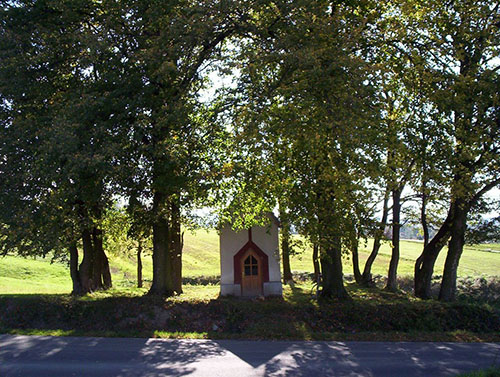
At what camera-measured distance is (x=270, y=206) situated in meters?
23.2

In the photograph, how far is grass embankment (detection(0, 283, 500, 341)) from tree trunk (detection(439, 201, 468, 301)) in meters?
3.99

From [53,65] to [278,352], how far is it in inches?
592

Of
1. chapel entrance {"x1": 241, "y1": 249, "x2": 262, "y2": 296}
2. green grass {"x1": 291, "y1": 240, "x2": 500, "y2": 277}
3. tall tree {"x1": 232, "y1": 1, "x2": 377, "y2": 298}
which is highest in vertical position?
tall tree {"x1": 232, "y1": 1, "x2": 377, "y2": 298}

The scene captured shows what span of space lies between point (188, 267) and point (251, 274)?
32927 mm

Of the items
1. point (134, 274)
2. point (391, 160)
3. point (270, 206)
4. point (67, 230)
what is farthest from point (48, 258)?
point (391, 160)

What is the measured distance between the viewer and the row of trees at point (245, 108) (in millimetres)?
17344

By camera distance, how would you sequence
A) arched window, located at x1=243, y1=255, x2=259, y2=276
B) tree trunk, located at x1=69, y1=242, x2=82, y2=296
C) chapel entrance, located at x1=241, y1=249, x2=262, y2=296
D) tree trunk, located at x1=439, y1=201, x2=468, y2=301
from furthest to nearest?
arched window, located at x1=243, y1=255, x2=259, y2=276 → chapel entrance, located at x1=241, y1=249, x2=262, y2=296 → tree trunk, located at x1=69, y1=242, x2=82, y2=296 → tree trunk, located at x1=439, y1=201, x2=468, y2=301

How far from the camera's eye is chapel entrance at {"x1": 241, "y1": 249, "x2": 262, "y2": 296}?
2759 centimetres

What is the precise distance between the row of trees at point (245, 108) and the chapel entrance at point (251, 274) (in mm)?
6660

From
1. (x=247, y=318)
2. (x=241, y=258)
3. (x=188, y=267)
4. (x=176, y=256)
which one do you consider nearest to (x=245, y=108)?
(x=247, y=318)

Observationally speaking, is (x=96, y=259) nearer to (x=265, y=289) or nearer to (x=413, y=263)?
(x=265, y=289)

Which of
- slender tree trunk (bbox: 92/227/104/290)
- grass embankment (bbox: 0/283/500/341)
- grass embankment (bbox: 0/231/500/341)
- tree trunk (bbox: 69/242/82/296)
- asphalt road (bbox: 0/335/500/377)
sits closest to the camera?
asphalt road (bbox: 0/335/500/377)

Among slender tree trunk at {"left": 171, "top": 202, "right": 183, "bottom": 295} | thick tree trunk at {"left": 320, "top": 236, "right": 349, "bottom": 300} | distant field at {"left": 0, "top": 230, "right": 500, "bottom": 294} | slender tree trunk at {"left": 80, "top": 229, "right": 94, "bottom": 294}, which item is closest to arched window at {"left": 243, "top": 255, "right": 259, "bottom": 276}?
distant field at {"left": 0, "top": 230, "right": 500, "bottom": 294}

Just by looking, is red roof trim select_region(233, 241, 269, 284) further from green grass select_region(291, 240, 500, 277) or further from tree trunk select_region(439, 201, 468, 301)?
green grass select_region(291, 240, 500, 277)
